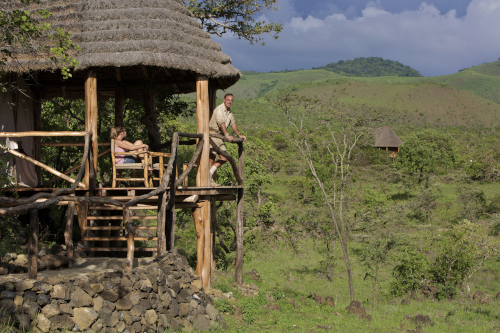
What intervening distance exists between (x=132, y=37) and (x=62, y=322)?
491cm

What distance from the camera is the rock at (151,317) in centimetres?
551

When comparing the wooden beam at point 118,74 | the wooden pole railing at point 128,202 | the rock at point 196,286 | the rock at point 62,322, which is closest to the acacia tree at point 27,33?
the wooden pole railing at point 128,202

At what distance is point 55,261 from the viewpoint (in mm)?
5930

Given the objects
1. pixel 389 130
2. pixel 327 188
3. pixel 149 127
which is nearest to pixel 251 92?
pixel 389 130

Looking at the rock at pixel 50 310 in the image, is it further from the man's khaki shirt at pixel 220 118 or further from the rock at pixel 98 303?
the man's khaki shirt at pixel 220 118

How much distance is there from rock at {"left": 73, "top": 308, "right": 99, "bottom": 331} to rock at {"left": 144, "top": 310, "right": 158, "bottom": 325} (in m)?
0.80

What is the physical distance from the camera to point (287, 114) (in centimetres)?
1462

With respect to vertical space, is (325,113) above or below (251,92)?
below

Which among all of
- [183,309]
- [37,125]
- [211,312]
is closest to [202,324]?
[183,309]

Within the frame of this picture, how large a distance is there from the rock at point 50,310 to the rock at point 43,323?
5 cm

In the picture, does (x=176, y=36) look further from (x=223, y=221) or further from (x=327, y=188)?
(x=327, y=188)

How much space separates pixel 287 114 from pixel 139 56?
7.61 meters

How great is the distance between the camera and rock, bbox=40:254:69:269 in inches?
230

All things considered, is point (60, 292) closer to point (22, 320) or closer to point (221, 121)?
point (22, 320)
